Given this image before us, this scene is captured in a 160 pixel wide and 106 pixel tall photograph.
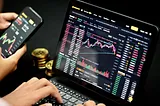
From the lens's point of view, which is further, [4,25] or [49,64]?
[4,25]

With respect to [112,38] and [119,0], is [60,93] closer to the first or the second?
[112,38]

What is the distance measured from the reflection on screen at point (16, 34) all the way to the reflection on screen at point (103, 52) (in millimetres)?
189

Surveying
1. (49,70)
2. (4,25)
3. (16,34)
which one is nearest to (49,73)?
(49,70)

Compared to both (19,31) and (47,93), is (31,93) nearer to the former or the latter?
(47,93)

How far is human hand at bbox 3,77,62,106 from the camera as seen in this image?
1.22 meters

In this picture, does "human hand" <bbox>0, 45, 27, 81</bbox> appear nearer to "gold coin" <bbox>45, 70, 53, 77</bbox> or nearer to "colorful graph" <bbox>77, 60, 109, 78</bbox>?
"gold coin" <bbox>45, 70, 53, 77</bbox>

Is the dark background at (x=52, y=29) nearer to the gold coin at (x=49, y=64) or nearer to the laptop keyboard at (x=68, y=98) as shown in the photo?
the gold coin at (x=49, y=64)

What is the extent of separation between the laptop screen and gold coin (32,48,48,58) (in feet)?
0.43

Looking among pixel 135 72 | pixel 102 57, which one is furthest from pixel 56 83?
pixel 135 72

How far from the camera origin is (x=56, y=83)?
1.41 meters

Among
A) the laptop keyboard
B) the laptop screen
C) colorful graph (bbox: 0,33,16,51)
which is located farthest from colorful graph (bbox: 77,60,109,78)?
colorful graph (bbox: 0,33,16,51)

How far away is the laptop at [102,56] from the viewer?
4.01 feet

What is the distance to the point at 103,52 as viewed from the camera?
1301mm

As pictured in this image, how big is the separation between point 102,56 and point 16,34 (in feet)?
1.40
